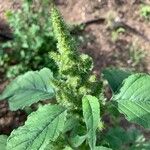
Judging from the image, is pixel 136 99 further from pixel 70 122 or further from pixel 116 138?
pixel 116 138

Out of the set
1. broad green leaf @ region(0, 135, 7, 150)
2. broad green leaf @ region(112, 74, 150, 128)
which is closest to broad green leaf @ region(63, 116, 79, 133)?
broad green leaf @ region(112, 74, 150, 128)

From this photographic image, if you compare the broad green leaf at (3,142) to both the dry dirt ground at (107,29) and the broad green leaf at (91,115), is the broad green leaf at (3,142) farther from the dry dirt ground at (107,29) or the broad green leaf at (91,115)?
the dry dirt ground at (107,29)

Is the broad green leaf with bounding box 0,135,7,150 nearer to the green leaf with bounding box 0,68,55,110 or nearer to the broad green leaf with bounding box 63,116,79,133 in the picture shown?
the green leaf with bounding box 0,68,55,110

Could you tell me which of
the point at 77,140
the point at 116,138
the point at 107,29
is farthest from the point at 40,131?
the point at 107,29

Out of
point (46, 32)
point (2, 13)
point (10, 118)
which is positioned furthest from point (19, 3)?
point (10, 118)

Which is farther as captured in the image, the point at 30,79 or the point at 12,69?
the point at 12,69

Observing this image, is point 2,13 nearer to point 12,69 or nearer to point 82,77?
point 12,69
